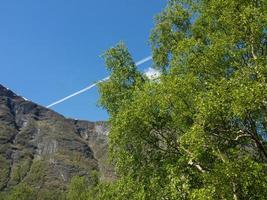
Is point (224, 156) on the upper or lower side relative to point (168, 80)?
lower

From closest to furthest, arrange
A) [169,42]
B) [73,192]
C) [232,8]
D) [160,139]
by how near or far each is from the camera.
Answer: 1. [232,8]
2. [160,139]
3. [169,42]
4. [73,192]

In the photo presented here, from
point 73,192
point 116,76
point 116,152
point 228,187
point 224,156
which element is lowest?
point 228,187

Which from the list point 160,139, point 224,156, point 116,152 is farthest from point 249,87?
point 116,152

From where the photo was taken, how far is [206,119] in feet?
96.1

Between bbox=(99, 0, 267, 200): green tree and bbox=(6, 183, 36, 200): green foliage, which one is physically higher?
bbox=(6, 183, 36, 200): green foliage

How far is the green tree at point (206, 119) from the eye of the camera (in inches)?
1097

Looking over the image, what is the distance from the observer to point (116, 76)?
4259 centimetres

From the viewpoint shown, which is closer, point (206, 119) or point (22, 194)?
point (206, 119)

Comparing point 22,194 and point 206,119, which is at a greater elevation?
point 22,194

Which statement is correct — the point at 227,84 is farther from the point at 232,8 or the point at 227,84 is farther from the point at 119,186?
the point at 119,186

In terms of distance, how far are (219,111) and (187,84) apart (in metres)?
4.05

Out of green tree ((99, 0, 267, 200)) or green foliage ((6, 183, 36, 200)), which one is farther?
green foliage ((6, 183, 36, 200))

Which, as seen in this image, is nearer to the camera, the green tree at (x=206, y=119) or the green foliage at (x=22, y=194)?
the green tree at (x=206, y=119)

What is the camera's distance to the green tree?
2788 cm
